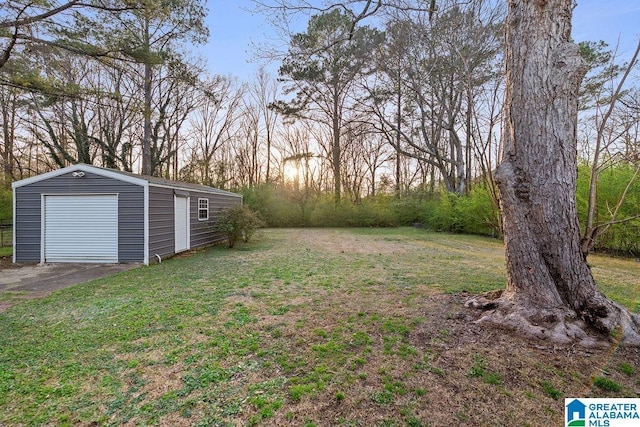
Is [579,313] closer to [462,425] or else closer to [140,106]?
[462,425]

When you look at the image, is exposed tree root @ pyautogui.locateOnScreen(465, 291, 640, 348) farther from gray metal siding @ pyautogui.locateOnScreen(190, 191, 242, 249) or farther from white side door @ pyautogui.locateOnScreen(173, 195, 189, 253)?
gray metal siding @ pyautogui.locateOnScreen(190, 191, 242, 249)

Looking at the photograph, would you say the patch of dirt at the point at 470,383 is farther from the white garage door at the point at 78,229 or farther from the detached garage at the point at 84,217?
the white garage door at the point at 78,229

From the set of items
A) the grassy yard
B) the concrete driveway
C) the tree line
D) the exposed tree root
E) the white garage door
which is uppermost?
the tree line

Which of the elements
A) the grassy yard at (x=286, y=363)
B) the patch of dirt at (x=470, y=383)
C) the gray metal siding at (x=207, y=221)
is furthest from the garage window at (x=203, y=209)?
the patch of dirt at (x=470, y=383)

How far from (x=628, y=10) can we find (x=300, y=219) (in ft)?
49.7

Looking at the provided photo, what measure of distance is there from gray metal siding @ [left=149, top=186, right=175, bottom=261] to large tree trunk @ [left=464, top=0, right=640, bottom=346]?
6.78 m

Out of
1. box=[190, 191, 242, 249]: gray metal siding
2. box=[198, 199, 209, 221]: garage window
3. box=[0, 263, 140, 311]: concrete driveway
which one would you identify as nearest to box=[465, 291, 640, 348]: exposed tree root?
box=[0, 263, 140, 311]: concrete driveway

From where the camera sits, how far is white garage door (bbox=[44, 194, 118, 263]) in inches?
276

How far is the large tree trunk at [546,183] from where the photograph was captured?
2.77 meters

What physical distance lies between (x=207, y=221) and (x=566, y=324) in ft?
30.4

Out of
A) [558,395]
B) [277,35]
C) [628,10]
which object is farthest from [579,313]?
[277,35]

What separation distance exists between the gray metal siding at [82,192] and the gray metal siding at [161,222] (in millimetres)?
206

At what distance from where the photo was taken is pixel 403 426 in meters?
1.69

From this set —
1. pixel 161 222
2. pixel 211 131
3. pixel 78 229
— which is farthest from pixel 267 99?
pixel 78 229
